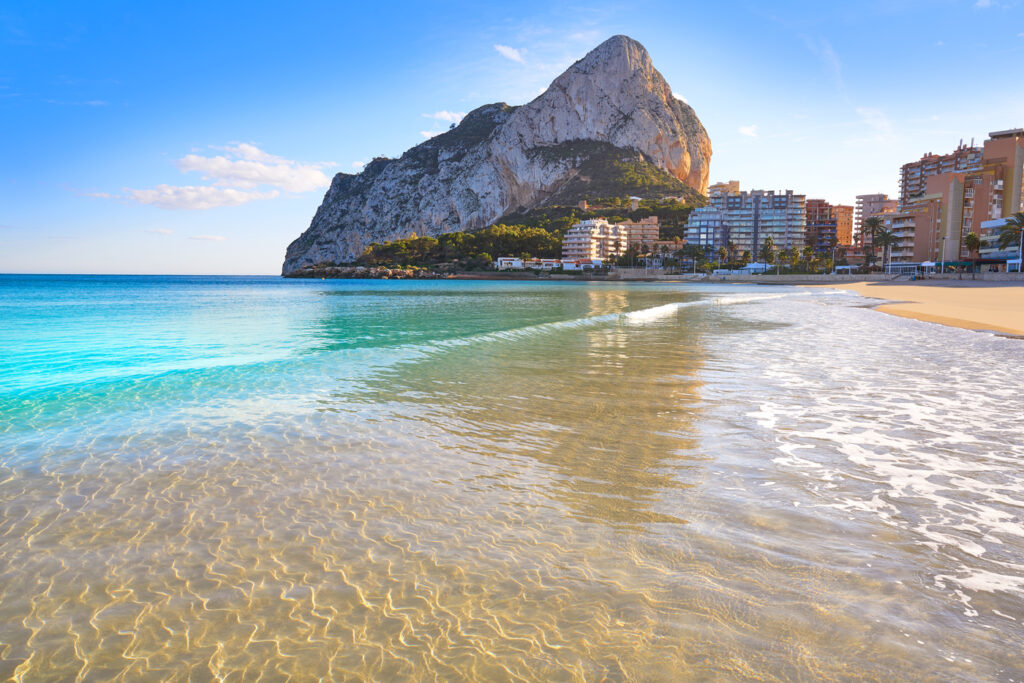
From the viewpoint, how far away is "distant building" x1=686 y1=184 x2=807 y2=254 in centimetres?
16700

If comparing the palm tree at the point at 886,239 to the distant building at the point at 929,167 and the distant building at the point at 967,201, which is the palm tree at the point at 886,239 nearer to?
the distant building at the point at 967,201

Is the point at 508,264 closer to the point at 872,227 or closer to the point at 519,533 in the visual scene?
the point at 872,227

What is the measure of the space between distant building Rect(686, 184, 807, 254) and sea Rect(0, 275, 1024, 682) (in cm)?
16970

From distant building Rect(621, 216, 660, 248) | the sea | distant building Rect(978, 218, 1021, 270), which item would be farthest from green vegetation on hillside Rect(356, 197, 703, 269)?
the sea

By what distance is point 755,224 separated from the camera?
556 ft

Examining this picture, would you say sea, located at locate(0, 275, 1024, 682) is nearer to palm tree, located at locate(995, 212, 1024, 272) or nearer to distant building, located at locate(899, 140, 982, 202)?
palm tree, located at locate(995, 212, 1024, 272)

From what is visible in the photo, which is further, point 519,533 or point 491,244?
point 491,244

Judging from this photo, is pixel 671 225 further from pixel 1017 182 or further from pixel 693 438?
pixel 693 438

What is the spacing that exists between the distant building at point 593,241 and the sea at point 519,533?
157m

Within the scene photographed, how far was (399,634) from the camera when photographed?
3.39 metres

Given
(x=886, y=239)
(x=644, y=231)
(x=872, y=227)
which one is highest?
(x=644, y=231)

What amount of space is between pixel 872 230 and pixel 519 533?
144832 mm

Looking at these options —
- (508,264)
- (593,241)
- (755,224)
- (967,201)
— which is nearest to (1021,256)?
(967,201)

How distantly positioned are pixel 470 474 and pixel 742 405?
17.7 feet
